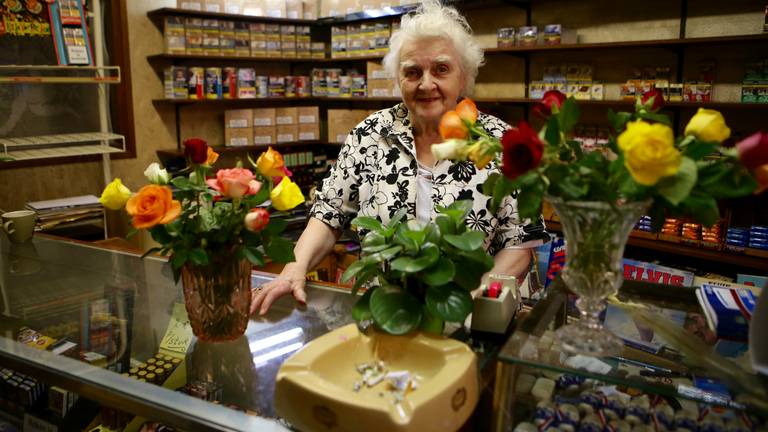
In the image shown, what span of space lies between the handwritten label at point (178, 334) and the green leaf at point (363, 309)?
441 millimetres

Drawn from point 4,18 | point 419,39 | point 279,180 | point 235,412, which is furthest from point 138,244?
point 235,412

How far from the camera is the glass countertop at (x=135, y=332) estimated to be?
1140 millimetres

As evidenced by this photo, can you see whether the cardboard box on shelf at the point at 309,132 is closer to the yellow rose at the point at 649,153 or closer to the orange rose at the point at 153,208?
the orange rose at the point at 153,208

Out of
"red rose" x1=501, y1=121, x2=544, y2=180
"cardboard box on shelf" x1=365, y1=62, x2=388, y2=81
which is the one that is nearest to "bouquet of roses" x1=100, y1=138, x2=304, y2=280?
"red rose" x1=501, y1=121, x2=544, y2=180

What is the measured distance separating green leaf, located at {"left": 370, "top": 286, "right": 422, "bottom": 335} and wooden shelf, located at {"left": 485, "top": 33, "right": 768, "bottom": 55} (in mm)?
2809

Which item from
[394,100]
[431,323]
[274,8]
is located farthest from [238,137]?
[431,323]

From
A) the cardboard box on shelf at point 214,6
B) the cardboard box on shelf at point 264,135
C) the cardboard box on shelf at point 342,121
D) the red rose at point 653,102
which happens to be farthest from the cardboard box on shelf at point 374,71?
the red rose at point 653,102

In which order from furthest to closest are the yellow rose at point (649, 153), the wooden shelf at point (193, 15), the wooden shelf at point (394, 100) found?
the wooden shelf at point (193, 15) < the wooden shelf at point (394, 100) < the yellow rose at point (649, 153)

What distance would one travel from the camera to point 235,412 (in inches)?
43.1

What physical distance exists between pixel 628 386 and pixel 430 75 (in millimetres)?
1361

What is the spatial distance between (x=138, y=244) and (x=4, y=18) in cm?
166

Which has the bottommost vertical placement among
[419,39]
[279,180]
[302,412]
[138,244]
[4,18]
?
[138,244]

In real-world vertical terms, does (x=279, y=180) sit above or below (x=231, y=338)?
above

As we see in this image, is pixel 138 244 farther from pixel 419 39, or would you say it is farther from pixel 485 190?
pixel 485 190
